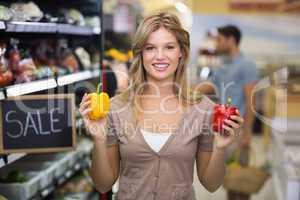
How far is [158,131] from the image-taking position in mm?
1964

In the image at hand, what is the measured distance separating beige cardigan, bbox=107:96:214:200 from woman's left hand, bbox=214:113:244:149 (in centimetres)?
12

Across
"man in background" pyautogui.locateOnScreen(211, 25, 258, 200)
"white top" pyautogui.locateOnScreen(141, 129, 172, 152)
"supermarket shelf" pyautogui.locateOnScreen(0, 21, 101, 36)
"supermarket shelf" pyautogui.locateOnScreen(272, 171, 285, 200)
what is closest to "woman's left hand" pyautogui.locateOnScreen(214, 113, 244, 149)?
"white top" pyautogui.locateOnScreen(141, 129, 172, 152)

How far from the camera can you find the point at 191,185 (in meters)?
2.05

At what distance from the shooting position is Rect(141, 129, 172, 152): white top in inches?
76.2

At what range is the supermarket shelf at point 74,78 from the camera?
104 inches

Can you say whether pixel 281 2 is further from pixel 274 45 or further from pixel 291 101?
pixel 291 101

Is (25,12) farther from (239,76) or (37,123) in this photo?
(239,76)

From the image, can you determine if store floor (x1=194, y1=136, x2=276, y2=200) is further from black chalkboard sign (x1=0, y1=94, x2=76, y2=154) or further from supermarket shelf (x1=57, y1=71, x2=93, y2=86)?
supermarket shelf (x1=57, y1=71, x2=93, y2=86)

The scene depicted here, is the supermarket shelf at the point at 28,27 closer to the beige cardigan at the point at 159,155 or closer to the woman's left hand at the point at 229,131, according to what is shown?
the beige cardigan at the point at 159,155

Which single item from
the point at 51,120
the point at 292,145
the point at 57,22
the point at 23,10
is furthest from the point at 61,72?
the point at 292,145

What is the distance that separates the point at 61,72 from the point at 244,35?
20.3ft

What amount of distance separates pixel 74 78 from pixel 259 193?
3.11 m

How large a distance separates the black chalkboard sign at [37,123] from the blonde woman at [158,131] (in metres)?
0.33

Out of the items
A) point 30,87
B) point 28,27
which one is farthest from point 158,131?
point 28,27
